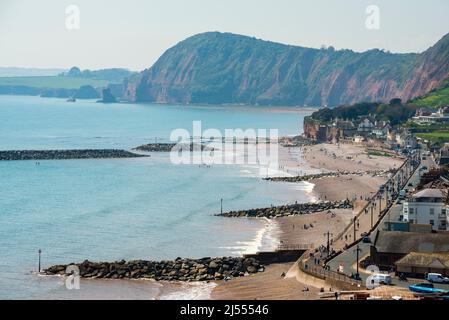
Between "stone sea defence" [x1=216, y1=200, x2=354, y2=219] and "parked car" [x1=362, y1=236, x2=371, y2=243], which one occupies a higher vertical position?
"parked car" [x1=362, y1=236, x2=371, y2=243]

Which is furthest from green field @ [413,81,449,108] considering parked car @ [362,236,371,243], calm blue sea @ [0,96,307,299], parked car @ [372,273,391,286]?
parked car @ [372,273,391,286]

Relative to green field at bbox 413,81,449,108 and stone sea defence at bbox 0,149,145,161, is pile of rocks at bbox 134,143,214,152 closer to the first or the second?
stone sea defence at bbox 0,149,145,161

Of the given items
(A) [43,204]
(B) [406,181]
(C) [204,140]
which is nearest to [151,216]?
(A) [43,204]

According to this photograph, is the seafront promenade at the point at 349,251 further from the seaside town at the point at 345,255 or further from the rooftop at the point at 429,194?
the rooftop at the point at 429,194

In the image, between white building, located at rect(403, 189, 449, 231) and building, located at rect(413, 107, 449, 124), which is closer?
white building, located at rect(403, 189, 449, 231)

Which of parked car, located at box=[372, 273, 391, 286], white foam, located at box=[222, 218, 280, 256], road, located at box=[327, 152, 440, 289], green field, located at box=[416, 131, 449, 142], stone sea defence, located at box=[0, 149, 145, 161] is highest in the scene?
parked car, located at box=[372, 273, 391, 286]

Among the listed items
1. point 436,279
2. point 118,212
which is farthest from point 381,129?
point 436,279

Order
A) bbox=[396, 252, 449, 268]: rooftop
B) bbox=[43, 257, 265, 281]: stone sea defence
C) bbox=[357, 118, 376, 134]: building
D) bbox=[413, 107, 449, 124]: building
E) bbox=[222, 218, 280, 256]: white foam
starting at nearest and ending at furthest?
1. bbox=[396, 252, 449, 268]: rooftop
2. bbox=[43, 257, 265, 281]: stone sea defence
3. bbox=[222, 218, 280, 256]: white foam
4. bbox=[413, 107, 449, 124]: building
5. bbox=[357, 118, 376, 134]: building

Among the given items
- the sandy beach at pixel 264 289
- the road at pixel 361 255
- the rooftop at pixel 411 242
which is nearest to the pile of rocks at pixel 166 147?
the road at pixel 361 255
